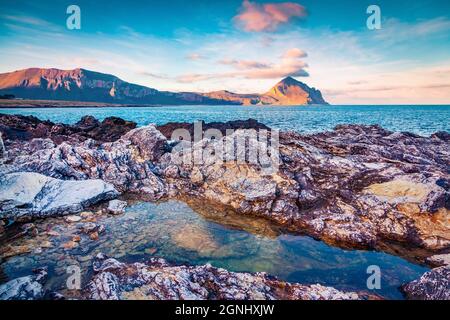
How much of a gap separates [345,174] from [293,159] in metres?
2.59

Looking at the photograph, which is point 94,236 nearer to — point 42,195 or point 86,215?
point 86,215

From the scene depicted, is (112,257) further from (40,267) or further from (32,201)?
(32,201)

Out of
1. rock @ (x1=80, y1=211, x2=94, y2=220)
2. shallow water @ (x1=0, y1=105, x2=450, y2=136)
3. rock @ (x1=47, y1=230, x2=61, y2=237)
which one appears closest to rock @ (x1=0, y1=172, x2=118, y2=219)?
rock @ (x1=80, y1=211, x2=94, y2=220)

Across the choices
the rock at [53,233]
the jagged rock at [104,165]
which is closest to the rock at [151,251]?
the rock at [53,233]

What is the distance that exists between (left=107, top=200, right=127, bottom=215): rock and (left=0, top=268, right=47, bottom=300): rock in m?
4.38

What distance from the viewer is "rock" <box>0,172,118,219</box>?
31.0 ft

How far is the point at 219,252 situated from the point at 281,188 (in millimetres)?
4614

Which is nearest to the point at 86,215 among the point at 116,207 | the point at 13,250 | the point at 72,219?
the point at 72,219

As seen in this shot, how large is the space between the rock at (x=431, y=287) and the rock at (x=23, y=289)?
28.8ft

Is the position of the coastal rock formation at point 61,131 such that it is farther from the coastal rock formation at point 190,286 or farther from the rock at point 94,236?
the coastal rock formation at point 190,286

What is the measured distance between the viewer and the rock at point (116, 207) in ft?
34.8

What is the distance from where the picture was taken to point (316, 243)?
878cm
